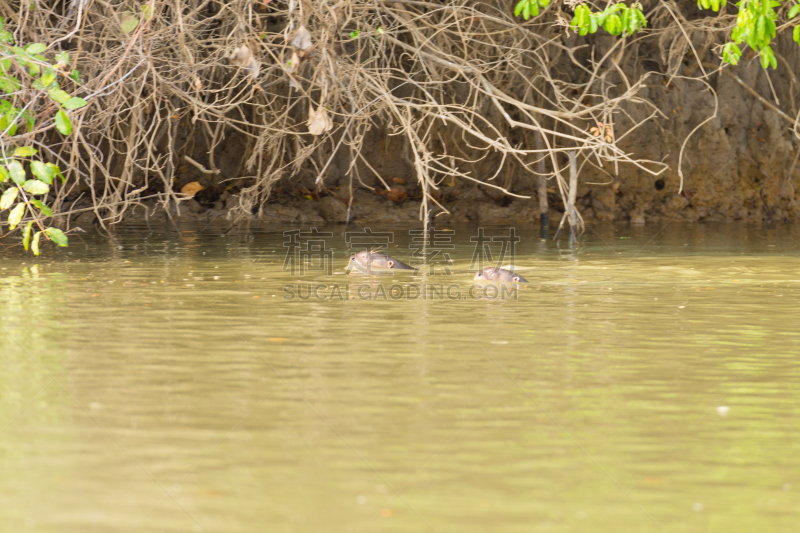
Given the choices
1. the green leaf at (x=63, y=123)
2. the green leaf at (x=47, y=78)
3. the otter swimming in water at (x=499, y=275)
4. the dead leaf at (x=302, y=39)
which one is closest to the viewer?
the green leaf at (x=63, y=123)

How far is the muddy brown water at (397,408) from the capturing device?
3377 millimetres

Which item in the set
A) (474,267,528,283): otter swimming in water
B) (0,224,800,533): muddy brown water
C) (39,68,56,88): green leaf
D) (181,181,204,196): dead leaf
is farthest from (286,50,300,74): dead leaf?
(181,181,204,196): dead leaf

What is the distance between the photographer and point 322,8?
9.73 metres

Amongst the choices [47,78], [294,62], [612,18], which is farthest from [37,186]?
[612,18]

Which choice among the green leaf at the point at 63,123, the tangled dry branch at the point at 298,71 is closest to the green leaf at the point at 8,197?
the green leaf at the point at 63,123

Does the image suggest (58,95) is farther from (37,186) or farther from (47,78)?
(37,186)

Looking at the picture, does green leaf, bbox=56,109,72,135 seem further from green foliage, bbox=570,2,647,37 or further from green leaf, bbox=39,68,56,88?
green foliage, bbox=570,2,647,37

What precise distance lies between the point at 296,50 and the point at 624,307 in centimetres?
360

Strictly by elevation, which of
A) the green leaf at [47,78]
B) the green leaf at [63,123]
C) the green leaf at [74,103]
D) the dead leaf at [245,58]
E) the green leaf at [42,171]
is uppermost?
the dead leaf at [245,58]

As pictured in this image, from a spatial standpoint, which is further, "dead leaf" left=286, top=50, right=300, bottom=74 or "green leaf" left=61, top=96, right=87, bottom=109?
"dead leaf" left=286, top=50, right=300, bottom=74

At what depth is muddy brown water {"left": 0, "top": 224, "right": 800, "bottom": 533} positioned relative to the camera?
11.1 feet

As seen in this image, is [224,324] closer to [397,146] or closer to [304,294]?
[304,294]

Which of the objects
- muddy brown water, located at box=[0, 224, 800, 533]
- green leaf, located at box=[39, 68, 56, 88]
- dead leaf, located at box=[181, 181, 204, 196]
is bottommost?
muddy brown water, located at box=[0, 224, 800, 533]

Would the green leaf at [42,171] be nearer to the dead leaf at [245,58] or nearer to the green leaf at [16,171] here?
the green leaf at [16,171]
